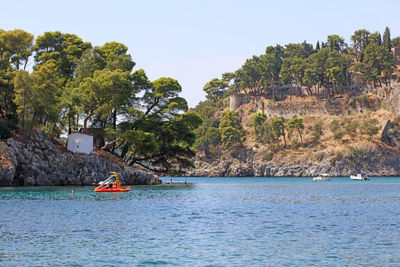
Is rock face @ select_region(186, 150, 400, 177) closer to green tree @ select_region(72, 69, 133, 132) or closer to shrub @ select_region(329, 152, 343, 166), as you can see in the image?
shrub @ select_region(329, 152, 343, 166)

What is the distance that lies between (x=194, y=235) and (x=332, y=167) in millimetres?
129098

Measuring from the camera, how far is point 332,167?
15162 cm

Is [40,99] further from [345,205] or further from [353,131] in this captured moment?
[353,131]

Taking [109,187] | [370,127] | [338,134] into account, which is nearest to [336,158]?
[338,134]

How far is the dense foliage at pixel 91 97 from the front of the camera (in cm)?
7531

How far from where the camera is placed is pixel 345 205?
48438 millimetres

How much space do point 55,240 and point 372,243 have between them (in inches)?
652

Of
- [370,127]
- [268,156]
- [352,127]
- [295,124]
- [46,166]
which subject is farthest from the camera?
[268,156]

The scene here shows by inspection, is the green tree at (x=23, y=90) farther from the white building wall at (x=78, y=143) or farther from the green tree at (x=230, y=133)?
the green tree at (x=230, y=133)

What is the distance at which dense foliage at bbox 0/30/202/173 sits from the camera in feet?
247

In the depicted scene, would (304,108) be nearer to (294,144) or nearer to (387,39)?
(294,144)

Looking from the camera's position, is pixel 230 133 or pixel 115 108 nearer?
pixel 115 108

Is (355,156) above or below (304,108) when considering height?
below

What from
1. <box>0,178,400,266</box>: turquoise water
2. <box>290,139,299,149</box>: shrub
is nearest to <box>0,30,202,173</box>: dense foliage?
<box>0,178,400,266</box>: turquoise water
